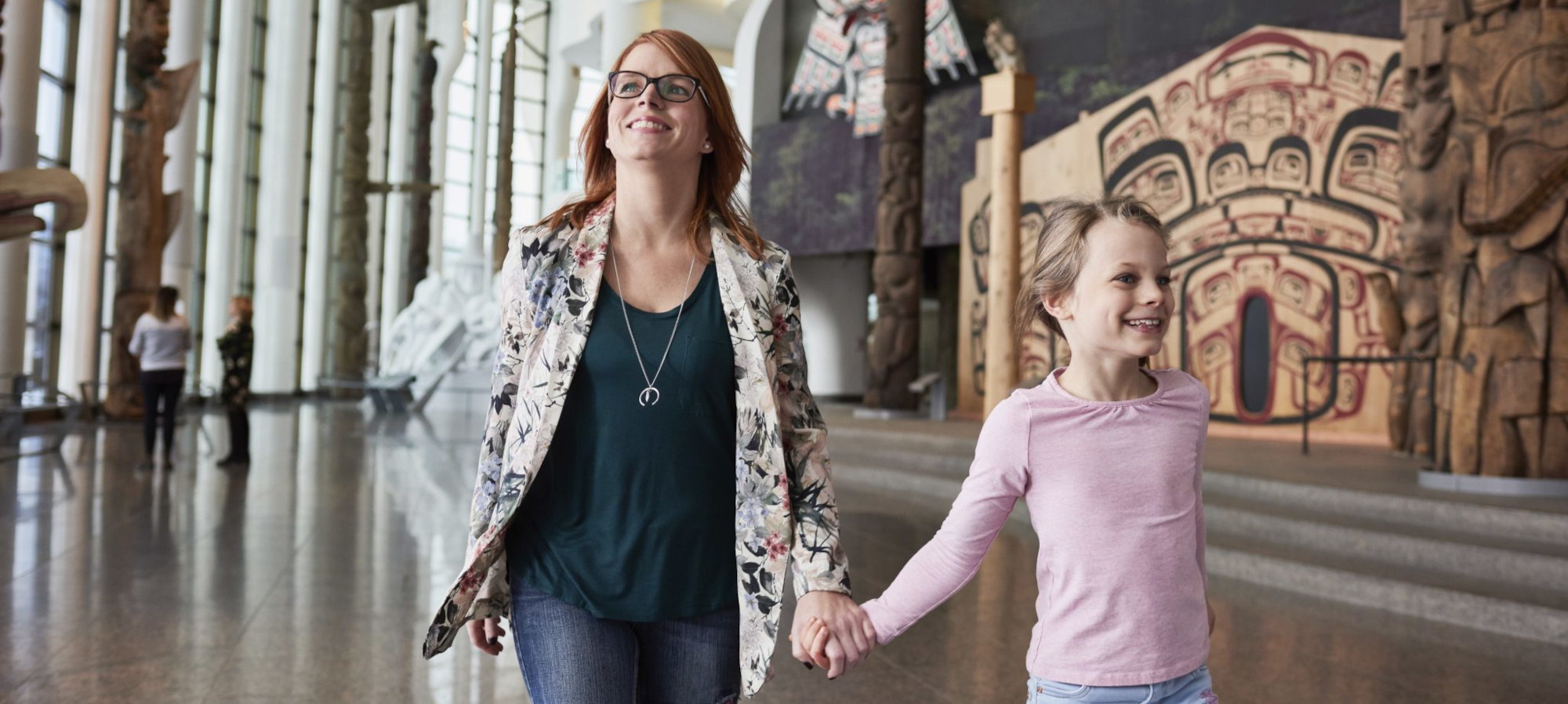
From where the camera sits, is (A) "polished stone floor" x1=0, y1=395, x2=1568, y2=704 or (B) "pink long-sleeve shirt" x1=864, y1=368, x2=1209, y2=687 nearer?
(B) "pink long-sleeve shirt" x1=864, y1=368, x2=1209, y2=687

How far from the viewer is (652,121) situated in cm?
179

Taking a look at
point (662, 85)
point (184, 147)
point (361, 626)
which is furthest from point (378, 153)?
point (662, 85)

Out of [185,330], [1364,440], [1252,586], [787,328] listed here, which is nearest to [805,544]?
[787,328]

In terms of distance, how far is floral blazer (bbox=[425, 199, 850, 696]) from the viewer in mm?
1715

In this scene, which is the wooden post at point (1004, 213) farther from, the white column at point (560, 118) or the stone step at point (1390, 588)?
the white column at point (560, 118)

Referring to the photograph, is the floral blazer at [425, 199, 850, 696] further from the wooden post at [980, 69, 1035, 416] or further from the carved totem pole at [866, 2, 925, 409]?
the carved totem pole at [866, 2, 925, 409]

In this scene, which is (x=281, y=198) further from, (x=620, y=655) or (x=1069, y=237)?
(x=1069, y=237)

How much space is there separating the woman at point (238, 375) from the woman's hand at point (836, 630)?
8.28 metres

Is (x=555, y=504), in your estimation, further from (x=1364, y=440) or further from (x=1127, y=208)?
(x=1364, y=440)

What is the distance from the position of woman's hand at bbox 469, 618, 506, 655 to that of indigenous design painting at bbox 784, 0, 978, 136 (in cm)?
1467

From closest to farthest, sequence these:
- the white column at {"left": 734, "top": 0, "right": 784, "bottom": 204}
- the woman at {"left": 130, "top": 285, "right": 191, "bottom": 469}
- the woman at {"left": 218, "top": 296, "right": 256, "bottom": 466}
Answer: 1. the woman at {"left": 130, "top": 285, "right": 191, "bottom": 469}
2. the woman at {"left": 218, "top": 296, "right": 256, "bottom": 466}
3. the white column at {"left": 734, "top": 0, "right": 784, "bottom": 204}

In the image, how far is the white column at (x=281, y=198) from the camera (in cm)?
2097

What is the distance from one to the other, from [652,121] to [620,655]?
0.75 metres

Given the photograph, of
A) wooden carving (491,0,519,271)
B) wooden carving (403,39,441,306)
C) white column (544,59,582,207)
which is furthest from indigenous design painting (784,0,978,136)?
white column (544,59,582,207)
